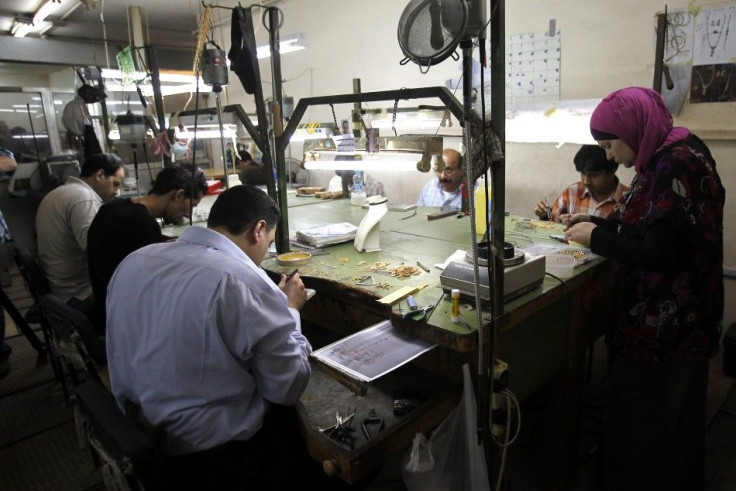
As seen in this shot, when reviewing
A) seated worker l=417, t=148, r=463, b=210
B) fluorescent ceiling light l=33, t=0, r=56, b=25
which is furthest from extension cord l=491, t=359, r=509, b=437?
fluorescent ceiling light l=33, t=0, r=56, b=25

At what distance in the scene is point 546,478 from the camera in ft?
6.34

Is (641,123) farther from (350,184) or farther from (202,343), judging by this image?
(350,184)

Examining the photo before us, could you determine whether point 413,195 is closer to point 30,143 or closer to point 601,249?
point 601,249

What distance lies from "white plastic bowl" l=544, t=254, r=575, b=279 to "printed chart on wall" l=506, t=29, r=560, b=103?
214 centimetres

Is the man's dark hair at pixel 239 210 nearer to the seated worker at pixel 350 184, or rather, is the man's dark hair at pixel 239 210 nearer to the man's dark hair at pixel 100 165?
the man's dark hair at pixel 100 165

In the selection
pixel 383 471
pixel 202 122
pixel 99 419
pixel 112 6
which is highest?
pixel 112 6

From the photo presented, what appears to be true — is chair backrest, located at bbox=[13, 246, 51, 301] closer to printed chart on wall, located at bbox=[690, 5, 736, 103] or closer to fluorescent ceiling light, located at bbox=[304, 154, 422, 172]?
fluorescent ceiling light, located at bbox=[304, 154, 422, 172]

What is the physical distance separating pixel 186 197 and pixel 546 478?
2.11 meters

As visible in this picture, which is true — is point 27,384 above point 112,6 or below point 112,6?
below

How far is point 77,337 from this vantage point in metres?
1.75

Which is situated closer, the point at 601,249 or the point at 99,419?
the point at 99,419

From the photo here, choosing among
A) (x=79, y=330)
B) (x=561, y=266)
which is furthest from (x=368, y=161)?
(x=79, y=330)

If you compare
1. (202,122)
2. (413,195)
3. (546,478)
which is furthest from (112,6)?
(546,478)

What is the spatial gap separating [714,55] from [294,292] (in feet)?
9.07
